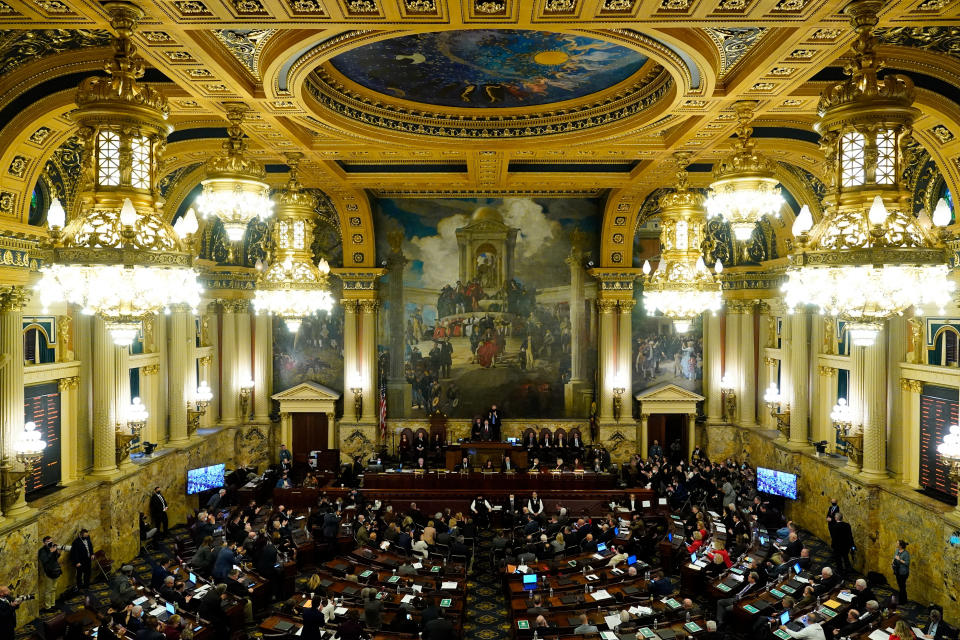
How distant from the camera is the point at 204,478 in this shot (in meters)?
20.1

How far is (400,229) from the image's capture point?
24953mm

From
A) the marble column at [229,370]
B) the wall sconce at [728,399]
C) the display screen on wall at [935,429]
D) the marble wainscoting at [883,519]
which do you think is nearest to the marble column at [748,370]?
the wall sconce at [728,399]

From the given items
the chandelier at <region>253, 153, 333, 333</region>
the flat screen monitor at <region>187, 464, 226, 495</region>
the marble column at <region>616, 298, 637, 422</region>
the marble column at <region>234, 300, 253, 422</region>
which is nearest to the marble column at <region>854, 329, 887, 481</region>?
the marble column at <region>616, 298, 637, 422</region>

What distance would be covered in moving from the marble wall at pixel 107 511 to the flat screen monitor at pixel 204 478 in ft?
1.26

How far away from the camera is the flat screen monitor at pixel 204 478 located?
64.7 feet

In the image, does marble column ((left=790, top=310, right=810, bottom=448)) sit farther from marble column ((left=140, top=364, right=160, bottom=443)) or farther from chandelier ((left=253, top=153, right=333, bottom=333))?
marble column ((left=140, top=364, right=160, bottom=443))

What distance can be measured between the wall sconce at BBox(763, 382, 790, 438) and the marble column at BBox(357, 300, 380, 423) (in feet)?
46.7

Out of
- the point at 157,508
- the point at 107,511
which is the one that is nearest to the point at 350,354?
the point at 157,508

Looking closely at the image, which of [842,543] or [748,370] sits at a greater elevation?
[748,370]

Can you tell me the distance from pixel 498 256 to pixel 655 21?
16.8 metres

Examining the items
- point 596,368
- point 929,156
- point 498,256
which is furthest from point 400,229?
point 929,156

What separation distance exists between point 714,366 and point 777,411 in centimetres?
388

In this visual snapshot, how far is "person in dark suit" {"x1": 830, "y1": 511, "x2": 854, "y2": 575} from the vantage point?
1552 centimetres

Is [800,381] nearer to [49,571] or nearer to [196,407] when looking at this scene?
[196,407]
